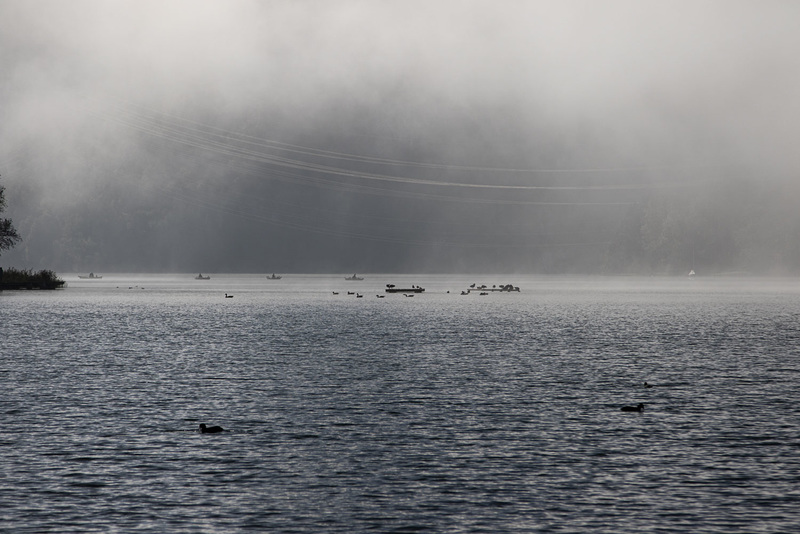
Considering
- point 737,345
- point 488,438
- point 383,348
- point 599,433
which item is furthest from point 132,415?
point 737,345

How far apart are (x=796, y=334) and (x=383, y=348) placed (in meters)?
51.1

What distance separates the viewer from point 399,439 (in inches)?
1598

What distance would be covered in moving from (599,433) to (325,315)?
116 metres

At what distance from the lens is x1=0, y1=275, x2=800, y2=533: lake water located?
28.5 m

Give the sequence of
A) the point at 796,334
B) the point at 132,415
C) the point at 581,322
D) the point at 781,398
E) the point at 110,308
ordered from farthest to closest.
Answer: the point at 110,308 → the point at 581,322 → the point at 796,334 → the point at 781,398 → the point at 132,415

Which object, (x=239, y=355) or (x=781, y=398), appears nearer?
(x=781, y=398)

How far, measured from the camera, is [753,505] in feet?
95.6

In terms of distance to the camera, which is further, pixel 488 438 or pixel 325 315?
pixel 325 315

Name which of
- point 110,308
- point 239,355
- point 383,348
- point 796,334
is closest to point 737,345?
point 796,334

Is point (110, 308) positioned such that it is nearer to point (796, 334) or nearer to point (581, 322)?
point (581, 322)

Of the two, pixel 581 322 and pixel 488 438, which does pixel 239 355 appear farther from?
pixel 581 322

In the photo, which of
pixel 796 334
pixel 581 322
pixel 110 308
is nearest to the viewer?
pixel 796 334

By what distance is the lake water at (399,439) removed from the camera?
28.5 metres

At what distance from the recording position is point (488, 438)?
40.8m
